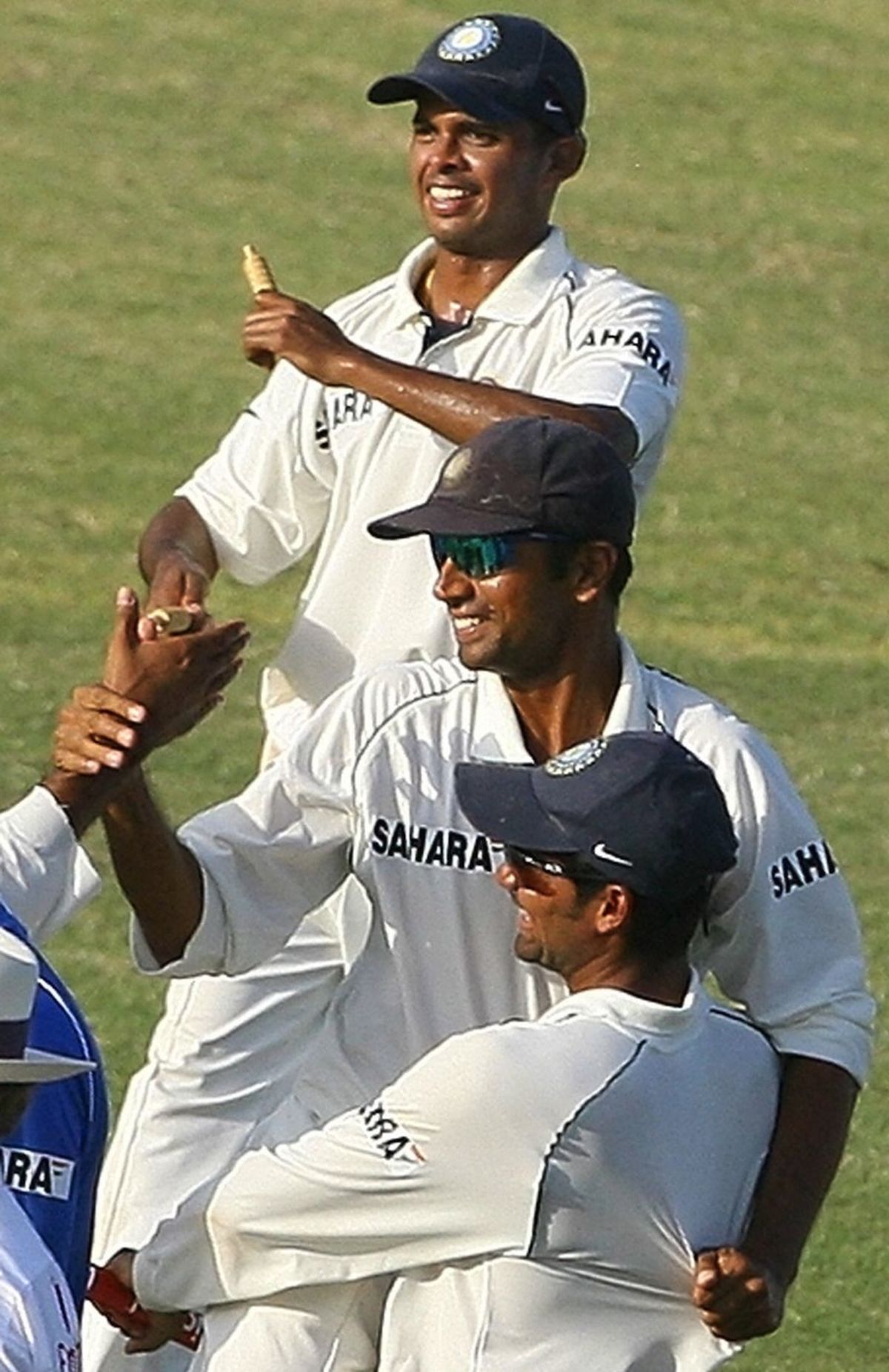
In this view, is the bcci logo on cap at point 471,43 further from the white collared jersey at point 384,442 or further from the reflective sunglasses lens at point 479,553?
the reflective sunglasses lens at point 479,553

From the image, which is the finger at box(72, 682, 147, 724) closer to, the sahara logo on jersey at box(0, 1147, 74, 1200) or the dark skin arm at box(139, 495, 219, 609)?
the sahara logo on jersey at box(0, 1147, 74, 1200)

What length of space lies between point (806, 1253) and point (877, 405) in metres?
9.68

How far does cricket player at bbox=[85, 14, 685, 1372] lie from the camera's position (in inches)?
241

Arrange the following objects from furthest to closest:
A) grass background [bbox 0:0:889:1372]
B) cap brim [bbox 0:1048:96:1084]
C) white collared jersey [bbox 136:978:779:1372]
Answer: grass background [bbox 0:0:889:1372] < white collared jersey [bbox 136:978:779:1372] < cap brim [bbox 0:1048:96:1084]

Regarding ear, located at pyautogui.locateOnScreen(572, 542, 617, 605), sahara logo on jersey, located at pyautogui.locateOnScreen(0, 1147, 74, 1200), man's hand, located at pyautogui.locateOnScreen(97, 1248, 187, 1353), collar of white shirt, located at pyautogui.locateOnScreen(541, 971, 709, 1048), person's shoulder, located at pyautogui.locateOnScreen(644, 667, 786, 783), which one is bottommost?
man's hand, located at pyautogui.locateOnScreen(97, 1248, 187, 1353)

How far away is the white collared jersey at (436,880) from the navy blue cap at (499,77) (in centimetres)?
163

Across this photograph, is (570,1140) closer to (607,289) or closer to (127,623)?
(127,623)

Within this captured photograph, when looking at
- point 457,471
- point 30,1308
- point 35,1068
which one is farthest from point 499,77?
point 30,1308

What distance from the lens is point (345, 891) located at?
17.2ft

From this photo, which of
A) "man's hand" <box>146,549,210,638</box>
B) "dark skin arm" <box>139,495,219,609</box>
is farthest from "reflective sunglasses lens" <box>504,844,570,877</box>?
"dark skin arm" <box>139,495,219,609</box>

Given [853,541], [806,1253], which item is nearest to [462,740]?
[806,1253]

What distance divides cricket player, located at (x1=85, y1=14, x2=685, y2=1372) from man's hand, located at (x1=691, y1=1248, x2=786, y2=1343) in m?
1.80

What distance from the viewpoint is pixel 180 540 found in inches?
246

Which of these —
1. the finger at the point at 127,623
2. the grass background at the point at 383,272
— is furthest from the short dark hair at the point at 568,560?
the grass background at the point at 383,272
